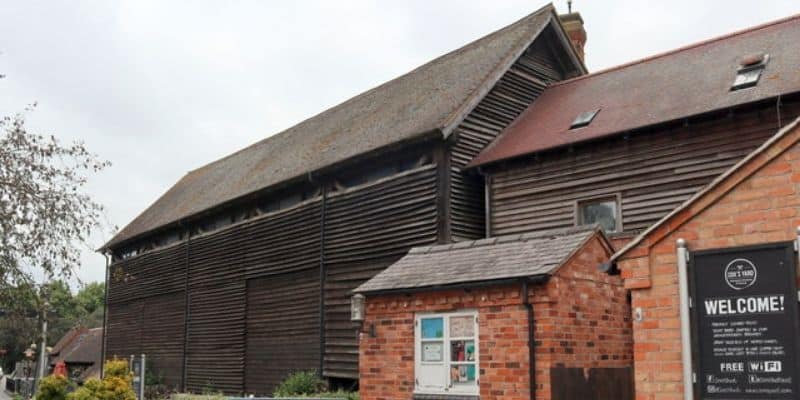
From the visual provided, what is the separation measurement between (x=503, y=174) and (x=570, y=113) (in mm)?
2177

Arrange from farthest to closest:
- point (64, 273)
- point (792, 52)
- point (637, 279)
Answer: point (792, 52) < point (64, 273) < point (637, 279)

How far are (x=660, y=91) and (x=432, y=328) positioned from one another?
27.4 feet

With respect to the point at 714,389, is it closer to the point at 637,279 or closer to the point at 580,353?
the point at 637,279

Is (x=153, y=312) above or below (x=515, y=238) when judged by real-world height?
below

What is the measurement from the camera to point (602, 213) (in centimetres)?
1755

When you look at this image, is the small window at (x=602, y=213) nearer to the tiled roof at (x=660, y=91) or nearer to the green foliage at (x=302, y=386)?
the tiled roof at (x=660, y=91)

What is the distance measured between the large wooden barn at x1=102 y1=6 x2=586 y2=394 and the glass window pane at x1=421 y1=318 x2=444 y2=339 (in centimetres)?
554

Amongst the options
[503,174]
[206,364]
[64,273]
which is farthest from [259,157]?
[64,273]

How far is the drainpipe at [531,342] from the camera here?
11516 mm

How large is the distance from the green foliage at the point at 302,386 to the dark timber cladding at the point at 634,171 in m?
5.73

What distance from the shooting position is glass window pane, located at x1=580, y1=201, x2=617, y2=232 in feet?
56.9

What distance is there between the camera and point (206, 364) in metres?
27.9

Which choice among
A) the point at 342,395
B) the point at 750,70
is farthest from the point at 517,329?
the point at 750,70

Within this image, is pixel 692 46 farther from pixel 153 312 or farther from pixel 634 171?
pixel 153 312
